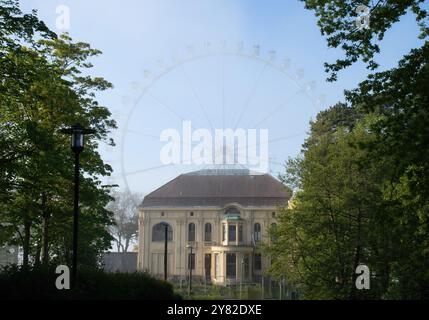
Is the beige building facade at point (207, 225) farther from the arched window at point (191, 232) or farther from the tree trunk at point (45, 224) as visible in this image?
the tree trunk at point (45, 224)

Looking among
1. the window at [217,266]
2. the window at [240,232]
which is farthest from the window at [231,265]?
the window at [240,232]

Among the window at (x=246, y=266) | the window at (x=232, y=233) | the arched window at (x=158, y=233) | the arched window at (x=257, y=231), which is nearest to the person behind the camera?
the window at (x=246, y=266)

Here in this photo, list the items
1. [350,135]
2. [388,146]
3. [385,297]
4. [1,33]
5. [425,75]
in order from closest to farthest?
[425,75]
[388,146]
[1,33]
[385,297]
[350,135]

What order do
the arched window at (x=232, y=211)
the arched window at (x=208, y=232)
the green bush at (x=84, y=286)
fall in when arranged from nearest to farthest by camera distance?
the green bush at (x=84, y=286) < the arched window at (x=232, y=211) < the arched window at (x=208, y=232)

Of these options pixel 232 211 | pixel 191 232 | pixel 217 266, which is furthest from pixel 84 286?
pixel 191 232

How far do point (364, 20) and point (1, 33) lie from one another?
37.3 feet

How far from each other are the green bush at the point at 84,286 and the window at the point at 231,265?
53.8 metres

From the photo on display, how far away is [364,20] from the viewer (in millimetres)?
14000

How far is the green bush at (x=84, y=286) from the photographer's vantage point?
14.2m

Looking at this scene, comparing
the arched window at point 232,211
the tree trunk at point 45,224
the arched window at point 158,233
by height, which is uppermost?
the arched window at point 232,211

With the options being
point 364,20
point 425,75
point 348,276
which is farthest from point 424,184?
point 348,276

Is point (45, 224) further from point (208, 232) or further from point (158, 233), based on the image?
point (208, 232)

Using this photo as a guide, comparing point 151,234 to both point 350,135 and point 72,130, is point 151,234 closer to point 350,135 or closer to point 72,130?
point 350,135

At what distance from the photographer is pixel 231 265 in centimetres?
7469
